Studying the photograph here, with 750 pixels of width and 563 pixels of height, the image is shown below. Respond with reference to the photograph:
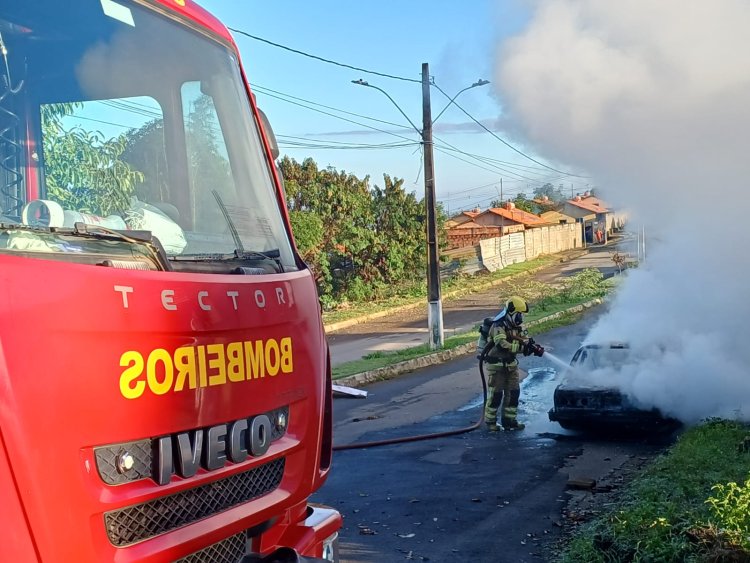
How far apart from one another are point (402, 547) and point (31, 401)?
4.34 meters

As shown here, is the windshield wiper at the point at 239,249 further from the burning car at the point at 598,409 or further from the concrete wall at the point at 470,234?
the concrete wall at the point at 470,234

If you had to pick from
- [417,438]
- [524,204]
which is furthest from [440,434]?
[524,204]

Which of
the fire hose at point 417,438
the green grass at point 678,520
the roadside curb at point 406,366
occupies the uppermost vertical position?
the green grass at point 678,520

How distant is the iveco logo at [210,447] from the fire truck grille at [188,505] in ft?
0.23

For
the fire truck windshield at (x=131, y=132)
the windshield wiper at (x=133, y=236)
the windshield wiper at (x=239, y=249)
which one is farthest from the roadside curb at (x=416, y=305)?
the windshield wiper at (x=133, y=236)

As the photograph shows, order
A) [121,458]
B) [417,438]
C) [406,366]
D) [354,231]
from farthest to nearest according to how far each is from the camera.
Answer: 1. [354,231]
2. [406,366]
3. [417,438]
4. [121,458]

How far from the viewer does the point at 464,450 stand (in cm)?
892

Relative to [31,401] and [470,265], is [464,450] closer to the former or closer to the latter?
[31,401]

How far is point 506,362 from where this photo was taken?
1012cm

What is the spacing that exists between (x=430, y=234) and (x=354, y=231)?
10.4 m

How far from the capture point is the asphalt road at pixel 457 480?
5852 mm

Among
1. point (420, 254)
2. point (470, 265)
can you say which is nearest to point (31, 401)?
point (420, 254)

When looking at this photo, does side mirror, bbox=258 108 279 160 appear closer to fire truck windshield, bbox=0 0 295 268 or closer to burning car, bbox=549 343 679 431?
fire truck windshield, bbox=0 0 295 268

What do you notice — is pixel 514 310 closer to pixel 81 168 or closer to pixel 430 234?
pixel 81 168
